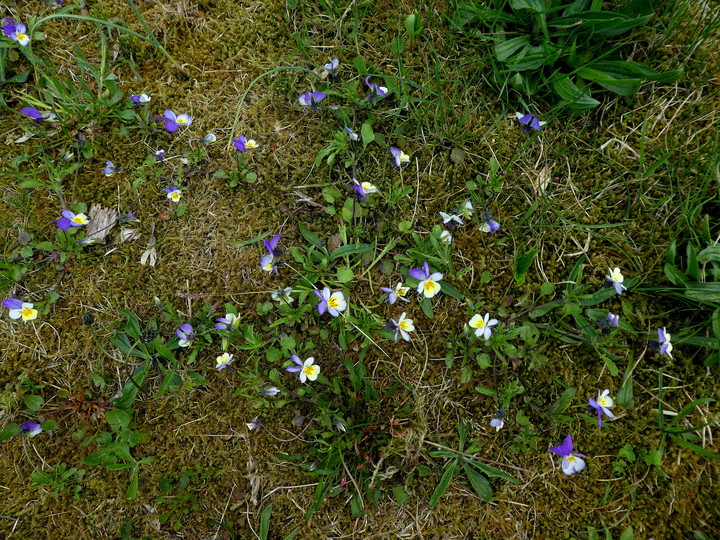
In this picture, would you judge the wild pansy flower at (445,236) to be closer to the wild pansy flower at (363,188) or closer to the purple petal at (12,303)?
the wild pansy flower at (363,188)

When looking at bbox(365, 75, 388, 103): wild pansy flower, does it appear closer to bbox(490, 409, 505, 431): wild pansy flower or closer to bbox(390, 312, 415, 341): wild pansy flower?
bbox(390, 312, 415, 341): wild pansy flower

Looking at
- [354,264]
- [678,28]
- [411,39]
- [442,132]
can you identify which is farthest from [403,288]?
[678,28]

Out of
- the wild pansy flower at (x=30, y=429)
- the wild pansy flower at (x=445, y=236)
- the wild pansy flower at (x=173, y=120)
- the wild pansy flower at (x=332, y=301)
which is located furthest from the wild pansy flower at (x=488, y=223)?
the wild pansy flower at (x=30, y=429)

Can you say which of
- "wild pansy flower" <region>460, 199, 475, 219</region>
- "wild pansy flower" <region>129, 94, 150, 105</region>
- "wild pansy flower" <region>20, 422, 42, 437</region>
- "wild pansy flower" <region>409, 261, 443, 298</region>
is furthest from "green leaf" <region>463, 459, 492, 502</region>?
"wild pansy flower" <region>129, 94, 150, 105</region>

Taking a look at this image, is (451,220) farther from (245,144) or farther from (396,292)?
(245,144)

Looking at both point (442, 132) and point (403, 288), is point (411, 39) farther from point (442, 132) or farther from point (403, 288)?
point (403, 288)

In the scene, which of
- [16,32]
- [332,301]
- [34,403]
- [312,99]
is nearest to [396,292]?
[332,301]
